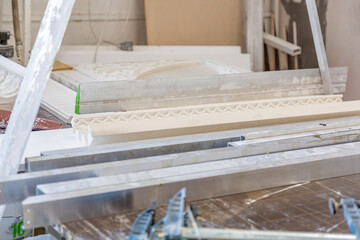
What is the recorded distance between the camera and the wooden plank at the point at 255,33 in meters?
5.14

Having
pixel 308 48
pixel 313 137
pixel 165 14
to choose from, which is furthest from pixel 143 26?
pixel 313 137

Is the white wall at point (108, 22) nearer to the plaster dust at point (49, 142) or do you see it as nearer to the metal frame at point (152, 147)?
the plaster dust at point (49, 142)

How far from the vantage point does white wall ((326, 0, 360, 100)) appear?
199 inches

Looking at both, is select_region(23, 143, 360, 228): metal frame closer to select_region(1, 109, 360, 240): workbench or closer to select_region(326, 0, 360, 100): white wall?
select_region(1, 109, 360, 240): workbench

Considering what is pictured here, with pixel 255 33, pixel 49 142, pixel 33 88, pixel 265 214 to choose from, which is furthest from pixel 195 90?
pixel 255 33

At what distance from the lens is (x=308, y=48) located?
5637mm

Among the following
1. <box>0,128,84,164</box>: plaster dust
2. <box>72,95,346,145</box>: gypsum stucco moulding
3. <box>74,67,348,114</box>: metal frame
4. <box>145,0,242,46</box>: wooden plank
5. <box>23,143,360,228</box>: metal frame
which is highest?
<box>145,0,242,46</box>: wooden plank

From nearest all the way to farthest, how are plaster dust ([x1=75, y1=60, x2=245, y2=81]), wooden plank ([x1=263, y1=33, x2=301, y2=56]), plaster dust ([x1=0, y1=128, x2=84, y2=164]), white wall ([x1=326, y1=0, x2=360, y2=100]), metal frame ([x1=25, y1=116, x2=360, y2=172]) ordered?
metal frame ([x1=25, y1=116, x2=360, y2=172])
plaster dust ([x1=0, y1=128, x2=84, y2=164])
plaster dust ([x1=75, y1=60, x2=245, y2=81])
white wall ([x1=326, y1=0, x2=360, y2=100])
wooden plank ([x1=263, y1=33, x2=301, y2=56])

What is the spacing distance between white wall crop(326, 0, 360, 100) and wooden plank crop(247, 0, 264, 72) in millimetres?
676

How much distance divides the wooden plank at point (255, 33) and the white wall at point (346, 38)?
0.68 metres

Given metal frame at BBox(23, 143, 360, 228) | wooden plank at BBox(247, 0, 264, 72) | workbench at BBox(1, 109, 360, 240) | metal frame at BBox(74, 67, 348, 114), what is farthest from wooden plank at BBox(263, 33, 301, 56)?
workbench at BBox(1, 109, 360, 240)

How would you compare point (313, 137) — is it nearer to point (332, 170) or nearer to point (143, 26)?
point (332, 170)

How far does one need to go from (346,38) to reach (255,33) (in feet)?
2.77

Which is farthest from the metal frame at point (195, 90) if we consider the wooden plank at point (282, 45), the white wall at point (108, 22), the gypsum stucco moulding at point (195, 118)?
the white wall at point (108, 22)
